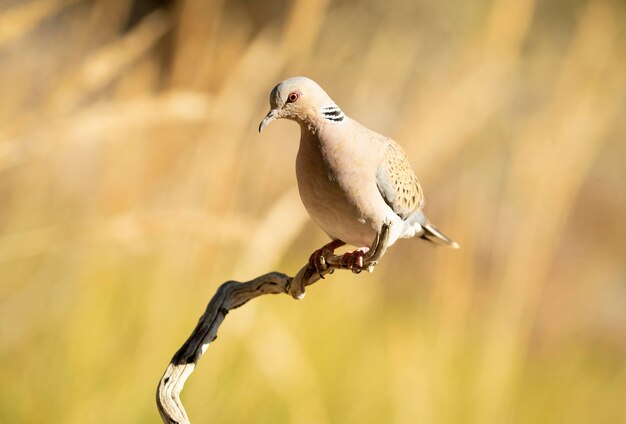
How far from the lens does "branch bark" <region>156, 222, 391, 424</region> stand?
49.0 inches

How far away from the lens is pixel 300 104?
1.34 meters

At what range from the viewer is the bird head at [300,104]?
1.32 metres

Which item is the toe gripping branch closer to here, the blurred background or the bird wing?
the bird wing

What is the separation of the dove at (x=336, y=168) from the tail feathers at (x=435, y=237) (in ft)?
1.11

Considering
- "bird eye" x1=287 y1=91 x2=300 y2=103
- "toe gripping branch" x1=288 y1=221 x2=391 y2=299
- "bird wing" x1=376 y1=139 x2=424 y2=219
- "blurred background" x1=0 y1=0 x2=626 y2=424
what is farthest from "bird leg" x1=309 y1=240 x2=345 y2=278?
"blurred background" x1=0 y1=0 x2=626 y2=424

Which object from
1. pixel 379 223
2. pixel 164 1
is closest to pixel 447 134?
pixel 379 223

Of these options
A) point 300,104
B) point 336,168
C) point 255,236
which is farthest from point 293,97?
point 255,236

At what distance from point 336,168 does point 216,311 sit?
281 mm

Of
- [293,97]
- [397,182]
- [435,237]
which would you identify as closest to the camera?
[293,97]

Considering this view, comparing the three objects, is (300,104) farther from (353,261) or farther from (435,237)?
(435,237)

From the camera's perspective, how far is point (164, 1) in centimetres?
545

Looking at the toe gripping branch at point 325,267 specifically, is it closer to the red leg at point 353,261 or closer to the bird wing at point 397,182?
the red leg at point 353,261

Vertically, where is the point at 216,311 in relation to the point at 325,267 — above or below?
below

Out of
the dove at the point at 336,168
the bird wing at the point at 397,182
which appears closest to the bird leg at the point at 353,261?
the dove at the point at 336,168
